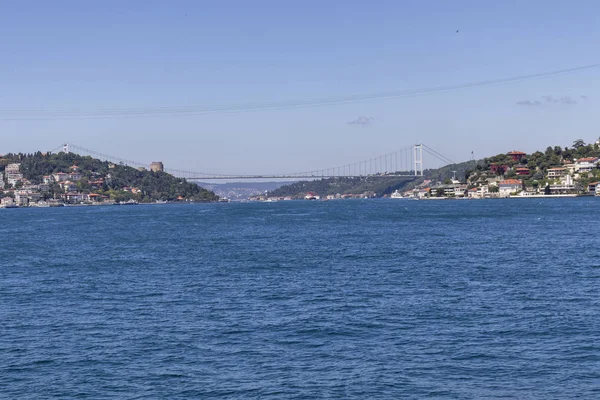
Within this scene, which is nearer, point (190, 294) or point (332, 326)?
point (332, 326)

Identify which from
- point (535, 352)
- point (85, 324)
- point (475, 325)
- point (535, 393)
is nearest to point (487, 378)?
point (535, 393)

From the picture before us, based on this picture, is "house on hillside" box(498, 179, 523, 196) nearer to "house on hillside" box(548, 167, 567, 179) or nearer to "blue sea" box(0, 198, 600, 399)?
"house on hillside" box(548, 167, 567, 179)

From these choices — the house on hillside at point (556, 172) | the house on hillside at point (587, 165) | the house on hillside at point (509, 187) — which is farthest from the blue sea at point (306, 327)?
the house on hillside at point (556, 172)

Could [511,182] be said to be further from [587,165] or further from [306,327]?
[306,327]

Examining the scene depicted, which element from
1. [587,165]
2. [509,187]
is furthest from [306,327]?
[587,165]

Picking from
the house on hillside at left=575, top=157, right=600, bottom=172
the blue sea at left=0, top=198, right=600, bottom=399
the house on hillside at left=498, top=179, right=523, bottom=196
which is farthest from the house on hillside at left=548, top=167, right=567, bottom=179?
the blue sea at left=0, top=198, right=600, bottom=399

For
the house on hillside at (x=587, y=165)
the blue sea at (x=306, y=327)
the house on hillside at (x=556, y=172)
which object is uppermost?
the house on hillside at (x=587, y=165)

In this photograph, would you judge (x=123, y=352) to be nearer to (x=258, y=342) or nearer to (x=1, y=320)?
(x=258, y=342)

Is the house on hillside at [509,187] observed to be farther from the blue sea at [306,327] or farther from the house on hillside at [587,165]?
the blue sea at [306,327]
